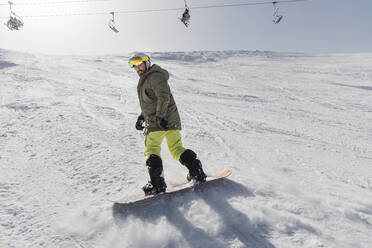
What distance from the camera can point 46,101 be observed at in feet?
24.2

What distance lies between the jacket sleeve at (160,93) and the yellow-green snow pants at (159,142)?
1.02 ft

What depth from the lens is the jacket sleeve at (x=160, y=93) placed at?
3.01 meters

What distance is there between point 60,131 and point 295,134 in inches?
197

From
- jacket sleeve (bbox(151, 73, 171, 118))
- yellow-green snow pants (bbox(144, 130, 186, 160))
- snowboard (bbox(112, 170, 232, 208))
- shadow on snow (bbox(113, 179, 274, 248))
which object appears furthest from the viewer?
yellow-green snow pants (bbox(144, 130, 186, 160))

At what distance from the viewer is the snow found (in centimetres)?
254

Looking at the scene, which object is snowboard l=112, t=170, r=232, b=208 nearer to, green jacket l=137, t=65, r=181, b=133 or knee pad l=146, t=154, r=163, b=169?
knee pad l=146, t=154, r=163, b=169

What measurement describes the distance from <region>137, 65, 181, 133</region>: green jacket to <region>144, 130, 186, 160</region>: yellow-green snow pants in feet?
0.23

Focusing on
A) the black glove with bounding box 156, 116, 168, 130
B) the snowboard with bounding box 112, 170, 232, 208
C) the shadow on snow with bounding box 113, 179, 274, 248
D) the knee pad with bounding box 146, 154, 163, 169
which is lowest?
the shadow on snow with bounding box 113, 179, 274, 248

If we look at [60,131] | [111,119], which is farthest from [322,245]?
[111,119]

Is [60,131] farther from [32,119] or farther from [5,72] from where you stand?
[5,72]

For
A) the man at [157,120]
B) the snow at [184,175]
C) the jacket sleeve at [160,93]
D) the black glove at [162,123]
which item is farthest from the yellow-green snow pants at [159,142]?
the snow at [184,175]

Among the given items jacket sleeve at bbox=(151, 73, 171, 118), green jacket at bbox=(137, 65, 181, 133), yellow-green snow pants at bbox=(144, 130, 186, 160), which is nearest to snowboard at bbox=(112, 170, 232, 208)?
yellow-green snow pants at bbox=(144, 130, 186, 160)

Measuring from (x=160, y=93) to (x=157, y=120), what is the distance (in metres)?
0.30

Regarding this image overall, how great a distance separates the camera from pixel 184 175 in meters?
3.82
